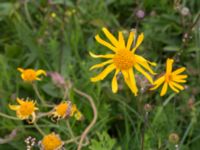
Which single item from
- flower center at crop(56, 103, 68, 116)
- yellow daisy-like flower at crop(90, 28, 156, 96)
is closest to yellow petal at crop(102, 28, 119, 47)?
yellow daisy-like flower at crop(90, 28, 156, 96)

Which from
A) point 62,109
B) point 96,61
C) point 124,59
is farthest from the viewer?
point 96,61

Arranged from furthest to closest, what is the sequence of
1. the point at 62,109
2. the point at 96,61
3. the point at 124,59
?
the point at 96,61 < the point at 62,109 < the point at 124,59

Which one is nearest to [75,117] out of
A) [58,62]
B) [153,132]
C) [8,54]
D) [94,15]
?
[153,132]

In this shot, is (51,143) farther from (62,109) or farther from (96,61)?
(96,61)

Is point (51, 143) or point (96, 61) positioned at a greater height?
point (96, 61)

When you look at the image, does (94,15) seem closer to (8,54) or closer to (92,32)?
(92,32)

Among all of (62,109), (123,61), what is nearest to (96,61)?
(62,109)

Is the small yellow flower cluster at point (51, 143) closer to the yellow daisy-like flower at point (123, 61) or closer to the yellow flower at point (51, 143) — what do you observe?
the yellow flower at point (51, 143)

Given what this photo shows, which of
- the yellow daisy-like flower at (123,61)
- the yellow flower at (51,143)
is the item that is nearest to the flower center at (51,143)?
the yellow flower at (51,143)
